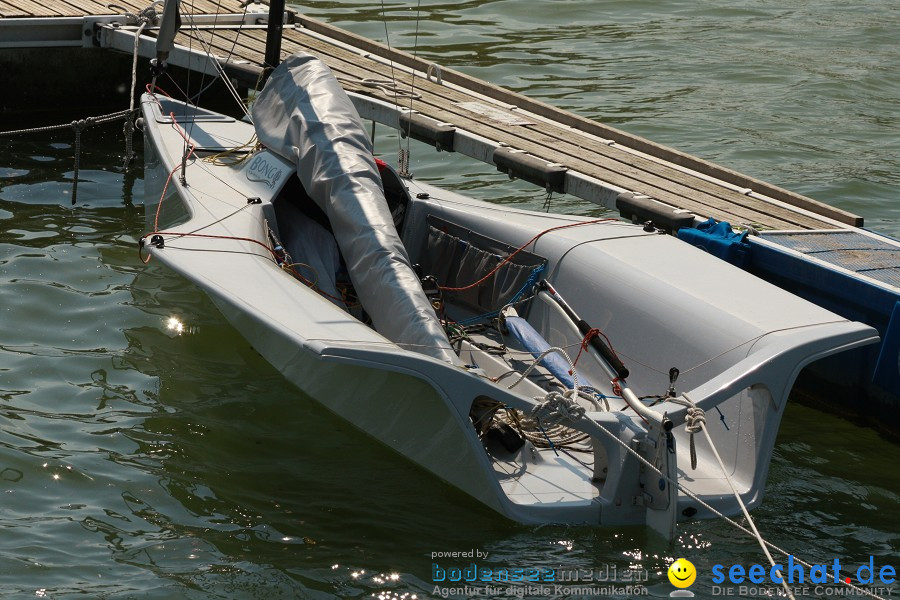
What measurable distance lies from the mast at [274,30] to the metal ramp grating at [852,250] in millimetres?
3649

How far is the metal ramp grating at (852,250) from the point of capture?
598 centimetres

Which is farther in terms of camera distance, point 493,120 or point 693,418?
point 493,120

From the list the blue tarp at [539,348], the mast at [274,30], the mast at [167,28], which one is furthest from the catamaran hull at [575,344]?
the mast at [274,30]

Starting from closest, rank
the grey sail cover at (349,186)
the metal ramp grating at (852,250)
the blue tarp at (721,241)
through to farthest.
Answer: the grey sail cover at (349,186) < the metal ramp grating at (852,250) < the blue tarp at (721,241)

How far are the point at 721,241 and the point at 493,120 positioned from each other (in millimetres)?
2798

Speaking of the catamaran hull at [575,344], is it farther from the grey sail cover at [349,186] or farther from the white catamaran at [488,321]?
the grey sail cover at [349,186]

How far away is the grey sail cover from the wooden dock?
1018mm

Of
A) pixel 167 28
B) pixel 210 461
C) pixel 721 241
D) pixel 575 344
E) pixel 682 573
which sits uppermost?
pixel 167 28

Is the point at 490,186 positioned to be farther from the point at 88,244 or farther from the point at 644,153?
the point at 88,244

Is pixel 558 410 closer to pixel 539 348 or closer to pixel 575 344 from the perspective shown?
pixel 539 348

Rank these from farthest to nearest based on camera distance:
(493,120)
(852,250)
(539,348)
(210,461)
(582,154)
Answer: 1. (493,120)
2. (582,154)
3. (852,250)
4. (539,348)
5. (210,461)

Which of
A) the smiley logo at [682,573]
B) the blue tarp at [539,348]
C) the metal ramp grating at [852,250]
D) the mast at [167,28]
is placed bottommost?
the smiley logo at [682,573]

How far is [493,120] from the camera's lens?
8680 mm

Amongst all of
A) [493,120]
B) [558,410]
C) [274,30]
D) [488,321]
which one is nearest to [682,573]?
[558,410]
